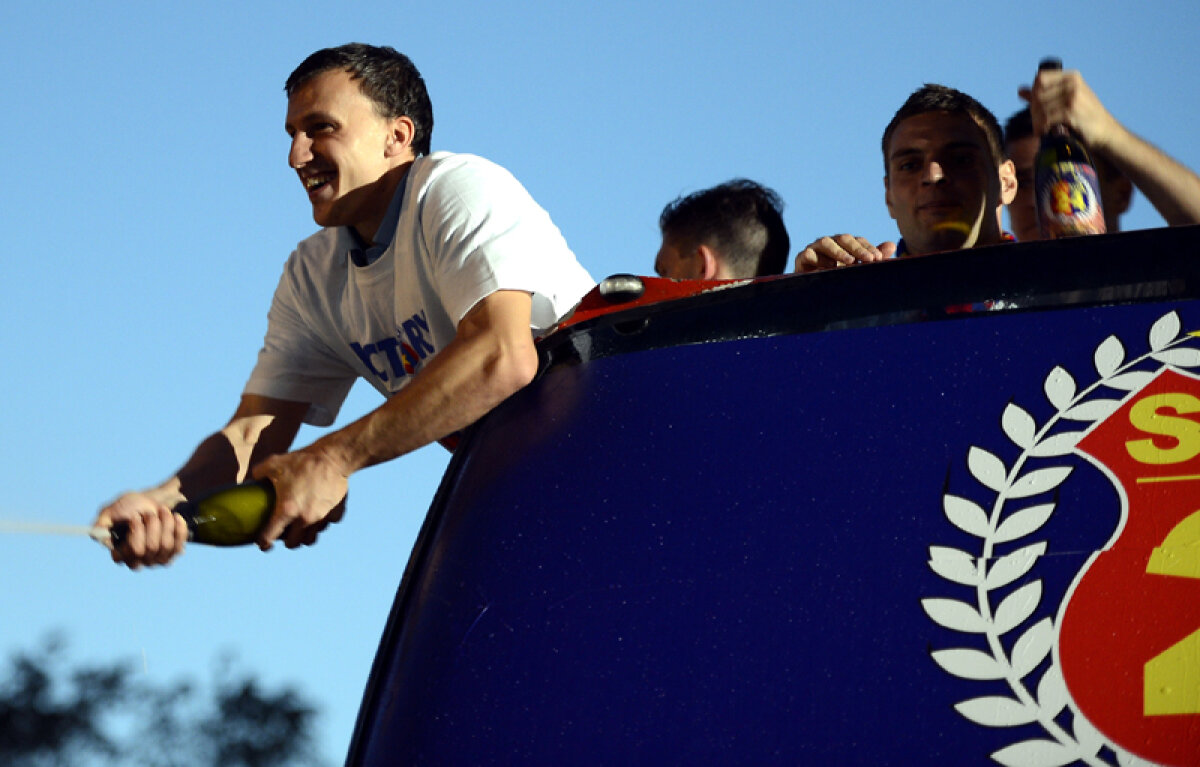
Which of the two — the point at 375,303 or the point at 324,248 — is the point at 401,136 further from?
the point at 375,303

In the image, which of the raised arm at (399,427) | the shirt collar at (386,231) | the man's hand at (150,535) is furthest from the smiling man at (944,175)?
the man's hand at (150,535)

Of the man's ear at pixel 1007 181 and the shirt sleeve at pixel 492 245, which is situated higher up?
the man's ear at pixel 1007 181

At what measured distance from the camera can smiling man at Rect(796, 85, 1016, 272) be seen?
11.6 feet

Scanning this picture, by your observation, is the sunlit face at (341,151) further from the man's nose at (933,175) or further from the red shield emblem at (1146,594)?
the red shield emblem at (1146,594)

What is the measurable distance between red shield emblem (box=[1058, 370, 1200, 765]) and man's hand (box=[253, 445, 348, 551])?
125 cm

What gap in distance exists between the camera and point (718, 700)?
6.00ft

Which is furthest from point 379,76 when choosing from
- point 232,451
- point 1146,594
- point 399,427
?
point 1146,594

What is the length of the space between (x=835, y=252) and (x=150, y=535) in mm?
1492

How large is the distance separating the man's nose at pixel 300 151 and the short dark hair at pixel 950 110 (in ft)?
4.65

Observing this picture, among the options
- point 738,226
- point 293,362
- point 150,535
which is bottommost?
point 150,535

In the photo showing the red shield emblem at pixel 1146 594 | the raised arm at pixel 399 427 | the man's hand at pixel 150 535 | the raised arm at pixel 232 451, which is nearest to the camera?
the red shield emblem at pixel 1146 594

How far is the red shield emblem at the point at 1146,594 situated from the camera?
1.75 m

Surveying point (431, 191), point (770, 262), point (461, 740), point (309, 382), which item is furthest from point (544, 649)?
point (770, 262)

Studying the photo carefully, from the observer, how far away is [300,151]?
338cm
